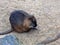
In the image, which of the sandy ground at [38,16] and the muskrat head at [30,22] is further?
the muskrat head at [30,22]

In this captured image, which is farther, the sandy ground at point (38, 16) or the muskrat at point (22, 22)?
the muskrat at point (22, 22)

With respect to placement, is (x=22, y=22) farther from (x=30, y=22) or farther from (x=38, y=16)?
(x=38, y=16)

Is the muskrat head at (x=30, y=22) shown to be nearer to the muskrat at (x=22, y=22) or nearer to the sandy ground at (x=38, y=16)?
the muskrat at (x=22, y=22)

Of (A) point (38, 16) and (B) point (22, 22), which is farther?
(A) point (38, 16)

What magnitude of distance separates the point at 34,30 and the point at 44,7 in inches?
45.3

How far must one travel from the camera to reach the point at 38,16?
18.0 feet

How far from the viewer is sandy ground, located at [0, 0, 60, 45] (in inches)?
183

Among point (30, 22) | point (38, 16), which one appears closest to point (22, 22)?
point (30, 22)

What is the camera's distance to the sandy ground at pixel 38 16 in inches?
183

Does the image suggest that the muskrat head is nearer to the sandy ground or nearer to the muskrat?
the muskrat

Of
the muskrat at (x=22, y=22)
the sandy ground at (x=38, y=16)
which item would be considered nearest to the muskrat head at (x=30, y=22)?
the muskrat at (x=22, y=22)

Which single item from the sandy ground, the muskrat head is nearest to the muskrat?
the muskrat head

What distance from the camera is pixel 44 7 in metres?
5.92

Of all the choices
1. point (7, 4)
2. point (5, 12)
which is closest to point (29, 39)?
point (5, 12)
